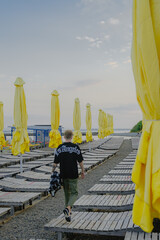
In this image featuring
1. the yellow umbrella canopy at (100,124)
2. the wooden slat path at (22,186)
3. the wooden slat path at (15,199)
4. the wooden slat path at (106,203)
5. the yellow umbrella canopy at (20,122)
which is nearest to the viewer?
the wooden slat path at (106,203)

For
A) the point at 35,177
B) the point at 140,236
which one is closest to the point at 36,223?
the point at 140,236

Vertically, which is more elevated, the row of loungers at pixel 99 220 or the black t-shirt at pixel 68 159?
the black t-shirt at pixel 68 159

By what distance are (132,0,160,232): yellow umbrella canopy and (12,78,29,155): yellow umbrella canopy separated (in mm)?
5502

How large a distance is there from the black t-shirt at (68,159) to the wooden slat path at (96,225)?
677 mm

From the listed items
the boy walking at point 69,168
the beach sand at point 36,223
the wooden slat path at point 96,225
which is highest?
the boy walking at point 69,168

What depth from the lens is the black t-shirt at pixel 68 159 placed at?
3473 mm

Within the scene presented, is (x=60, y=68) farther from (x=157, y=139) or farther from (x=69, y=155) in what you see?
(x=157, y=139)

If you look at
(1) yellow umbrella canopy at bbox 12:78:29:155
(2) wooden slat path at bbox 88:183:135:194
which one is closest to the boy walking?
(2) wooden slat path at bbox 88:183:135:194

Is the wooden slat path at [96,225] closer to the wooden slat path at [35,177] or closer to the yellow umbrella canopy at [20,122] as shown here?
the wooden slat path at [35,177]

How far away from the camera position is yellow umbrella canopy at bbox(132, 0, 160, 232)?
2182mm

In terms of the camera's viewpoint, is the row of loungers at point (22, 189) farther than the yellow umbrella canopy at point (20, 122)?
No

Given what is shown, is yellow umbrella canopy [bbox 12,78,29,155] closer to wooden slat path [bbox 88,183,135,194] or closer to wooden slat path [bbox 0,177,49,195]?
wooden slat path [bbox 0,177,49,195]

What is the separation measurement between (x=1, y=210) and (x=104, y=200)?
187 cm

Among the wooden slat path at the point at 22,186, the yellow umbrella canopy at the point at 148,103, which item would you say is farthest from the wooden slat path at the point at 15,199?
the yellow umbrella canopy at the point at 148,103
